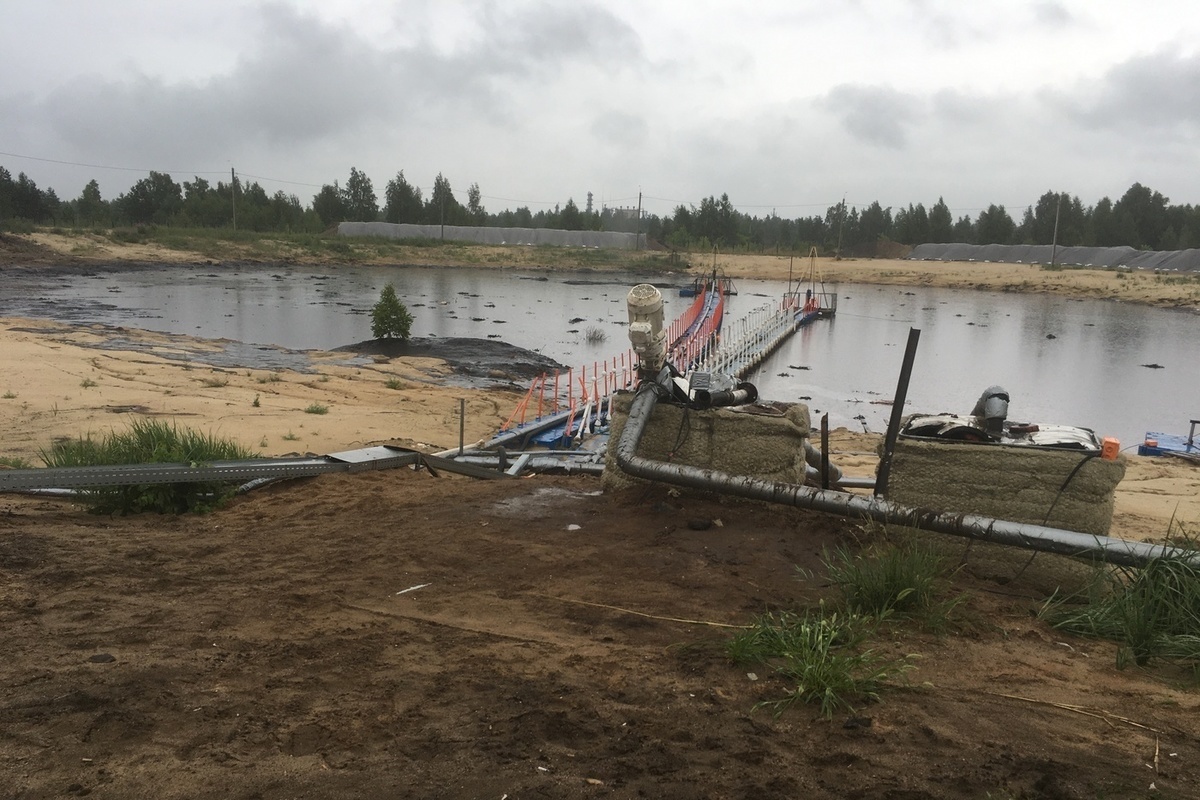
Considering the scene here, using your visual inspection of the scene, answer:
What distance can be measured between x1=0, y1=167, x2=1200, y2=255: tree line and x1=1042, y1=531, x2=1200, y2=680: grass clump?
293ft

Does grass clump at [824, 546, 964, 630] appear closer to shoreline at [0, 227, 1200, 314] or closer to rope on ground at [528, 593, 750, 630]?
rope on ground at [528, 593, 750, 630]

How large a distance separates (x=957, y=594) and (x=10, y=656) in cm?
432

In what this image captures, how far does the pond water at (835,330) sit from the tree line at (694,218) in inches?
1714

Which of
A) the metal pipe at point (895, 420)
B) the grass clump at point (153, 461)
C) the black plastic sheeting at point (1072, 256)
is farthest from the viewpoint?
the black plastic sheeting at point (1072, 256)

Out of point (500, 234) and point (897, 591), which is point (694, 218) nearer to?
point (500, 234)

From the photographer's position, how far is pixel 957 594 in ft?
14.9

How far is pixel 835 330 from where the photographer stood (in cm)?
3869

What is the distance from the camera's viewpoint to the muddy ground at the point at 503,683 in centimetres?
270

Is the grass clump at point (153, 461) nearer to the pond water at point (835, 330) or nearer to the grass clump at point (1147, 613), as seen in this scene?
the grass clump at point (1147, 613)

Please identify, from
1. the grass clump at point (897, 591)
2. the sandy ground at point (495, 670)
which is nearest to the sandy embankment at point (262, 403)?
the grass clump at point (897, 591)

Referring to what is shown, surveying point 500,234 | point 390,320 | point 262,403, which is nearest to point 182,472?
point 262,403

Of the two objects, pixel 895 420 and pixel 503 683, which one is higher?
pixel 895 420

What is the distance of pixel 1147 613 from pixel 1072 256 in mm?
94496

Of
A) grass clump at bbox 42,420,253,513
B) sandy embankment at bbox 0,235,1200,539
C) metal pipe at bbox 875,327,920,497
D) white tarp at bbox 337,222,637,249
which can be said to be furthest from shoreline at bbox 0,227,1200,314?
metal pipe at bbox 875,327,920,497
